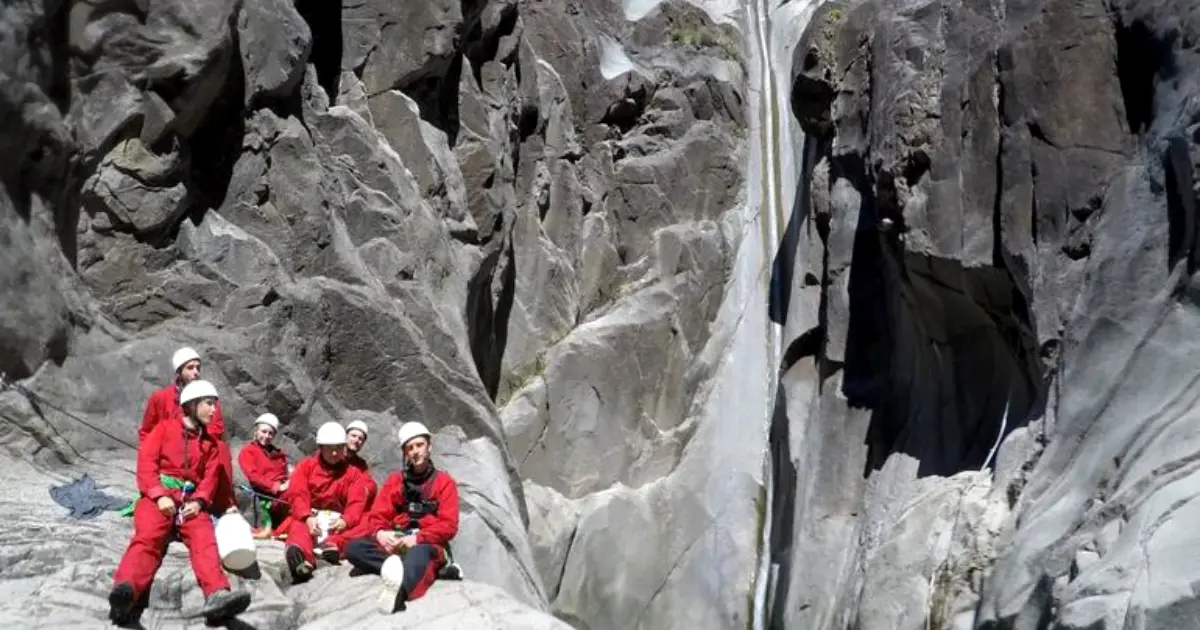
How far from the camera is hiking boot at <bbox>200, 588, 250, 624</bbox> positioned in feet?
25.3

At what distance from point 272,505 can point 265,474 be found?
26 cm

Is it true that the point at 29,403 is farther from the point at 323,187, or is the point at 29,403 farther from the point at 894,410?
the point at 894,410

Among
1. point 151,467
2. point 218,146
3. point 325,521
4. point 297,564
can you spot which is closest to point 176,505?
point 151,467

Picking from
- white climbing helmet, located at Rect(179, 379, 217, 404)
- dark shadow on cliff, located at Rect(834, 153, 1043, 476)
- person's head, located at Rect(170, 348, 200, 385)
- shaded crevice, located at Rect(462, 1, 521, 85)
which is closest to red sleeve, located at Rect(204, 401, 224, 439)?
white climbing helmet, located at Rect(179, 379, 217, 404)

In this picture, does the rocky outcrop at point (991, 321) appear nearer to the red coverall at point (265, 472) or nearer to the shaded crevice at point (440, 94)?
the shaded crevice at point (440, 94)

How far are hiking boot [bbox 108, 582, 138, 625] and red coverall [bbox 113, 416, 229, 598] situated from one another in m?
0.06

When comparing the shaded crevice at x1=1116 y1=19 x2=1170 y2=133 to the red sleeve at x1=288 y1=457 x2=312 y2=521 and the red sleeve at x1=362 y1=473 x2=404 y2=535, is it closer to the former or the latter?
the red sleeve at x1=362 y1=473 x2=404 y2=535

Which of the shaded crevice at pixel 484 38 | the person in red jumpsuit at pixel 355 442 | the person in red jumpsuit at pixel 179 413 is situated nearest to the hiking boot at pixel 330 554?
the person in red jumpsuit at pixel 355 442

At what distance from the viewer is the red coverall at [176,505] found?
7.68 metres

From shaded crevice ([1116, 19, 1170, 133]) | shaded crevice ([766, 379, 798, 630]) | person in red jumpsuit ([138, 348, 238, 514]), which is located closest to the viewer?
person in red jumpsuit ([138, 348, 238, 514])

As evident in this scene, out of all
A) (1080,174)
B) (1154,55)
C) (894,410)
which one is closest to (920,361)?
(894,410)

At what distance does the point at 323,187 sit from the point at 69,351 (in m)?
3.62

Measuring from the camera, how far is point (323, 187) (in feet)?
44.4

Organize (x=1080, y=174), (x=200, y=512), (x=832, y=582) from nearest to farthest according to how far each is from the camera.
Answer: (x=200, y=512) < (x=1080, y=174) < (x=832, y=582)
